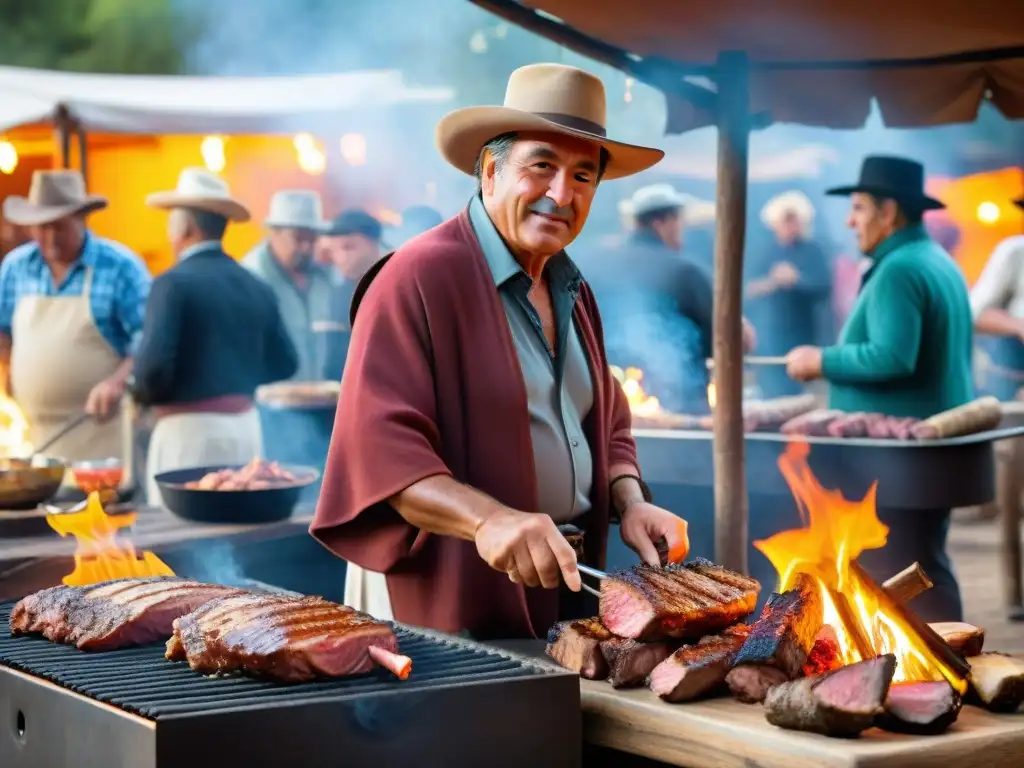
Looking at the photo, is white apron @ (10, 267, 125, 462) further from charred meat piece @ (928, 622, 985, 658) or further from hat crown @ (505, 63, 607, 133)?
charred meat piece @ (928, 622, 985, 658)

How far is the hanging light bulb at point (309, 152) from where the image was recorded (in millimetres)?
12523

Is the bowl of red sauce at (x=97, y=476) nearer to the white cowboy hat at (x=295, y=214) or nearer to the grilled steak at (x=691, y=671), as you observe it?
the grilled steak at (x=691, y=671)

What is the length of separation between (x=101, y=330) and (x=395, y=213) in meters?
6.15

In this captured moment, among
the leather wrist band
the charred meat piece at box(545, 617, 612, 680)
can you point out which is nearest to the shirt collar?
the leather wrist band

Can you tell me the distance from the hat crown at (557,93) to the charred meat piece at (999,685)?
5.26 feet

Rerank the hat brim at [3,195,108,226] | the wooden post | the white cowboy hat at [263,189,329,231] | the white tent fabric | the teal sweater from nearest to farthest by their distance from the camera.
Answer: the wooden post
the teal sweater
the hat brim at [3,195,108,226]
the white cowboy hat at [263,189,329,231]
the white tent fabric

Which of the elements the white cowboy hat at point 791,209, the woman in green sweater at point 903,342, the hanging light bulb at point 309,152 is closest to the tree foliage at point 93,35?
the hanging light bulb at point 309,152

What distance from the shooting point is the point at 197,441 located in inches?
283

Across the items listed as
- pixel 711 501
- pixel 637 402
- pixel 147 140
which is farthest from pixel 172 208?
pixel 147 140

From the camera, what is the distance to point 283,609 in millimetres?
2754

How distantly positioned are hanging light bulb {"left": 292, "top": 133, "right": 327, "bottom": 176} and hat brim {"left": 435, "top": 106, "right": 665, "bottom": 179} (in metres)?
8.97

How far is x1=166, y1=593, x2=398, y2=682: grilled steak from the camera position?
252 centimetres

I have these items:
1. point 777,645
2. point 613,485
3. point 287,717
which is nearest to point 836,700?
point 777,645

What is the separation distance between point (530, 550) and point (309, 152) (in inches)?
413
